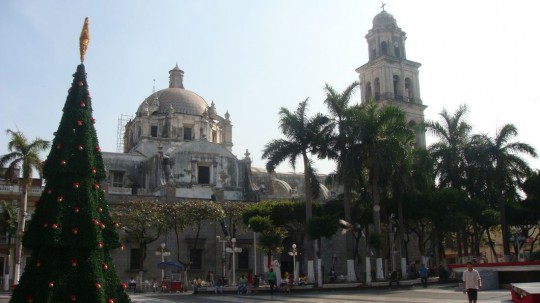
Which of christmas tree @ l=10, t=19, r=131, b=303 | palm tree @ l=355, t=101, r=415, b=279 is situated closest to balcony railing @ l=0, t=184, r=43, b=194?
palm tree @ l=355, t=101, r=415, b=279

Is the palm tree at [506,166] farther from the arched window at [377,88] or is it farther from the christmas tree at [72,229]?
the christmas tree at [72,229]

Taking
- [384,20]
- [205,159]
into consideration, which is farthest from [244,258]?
→ [384,20]

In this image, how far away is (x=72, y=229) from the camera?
34.4 ft

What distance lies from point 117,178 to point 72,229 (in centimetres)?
3565

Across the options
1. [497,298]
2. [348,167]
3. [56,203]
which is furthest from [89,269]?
[348,167]

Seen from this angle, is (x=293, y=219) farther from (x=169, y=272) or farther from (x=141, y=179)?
(x=141, y=179)

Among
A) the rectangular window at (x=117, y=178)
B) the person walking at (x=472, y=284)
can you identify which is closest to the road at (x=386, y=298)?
the person walking at (x=472, y=284)

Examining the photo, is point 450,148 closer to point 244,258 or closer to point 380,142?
point 380,142

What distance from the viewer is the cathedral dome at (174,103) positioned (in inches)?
1989

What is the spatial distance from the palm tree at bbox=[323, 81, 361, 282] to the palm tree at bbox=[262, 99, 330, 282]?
1.98 feet

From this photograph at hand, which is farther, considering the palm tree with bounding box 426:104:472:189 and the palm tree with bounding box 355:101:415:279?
the palm tree with bounding box 426:104:472:189

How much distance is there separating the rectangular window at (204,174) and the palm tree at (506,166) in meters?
20.9

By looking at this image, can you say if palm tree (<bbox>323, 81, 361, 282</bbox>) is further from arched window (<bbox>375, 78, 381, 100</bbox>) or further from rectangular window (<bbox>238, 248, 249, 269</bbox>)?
arched window (<bbox>375, 78, 381, 100</bbox>)

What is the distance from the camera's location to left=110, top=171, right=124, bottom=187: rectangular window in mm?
44719
